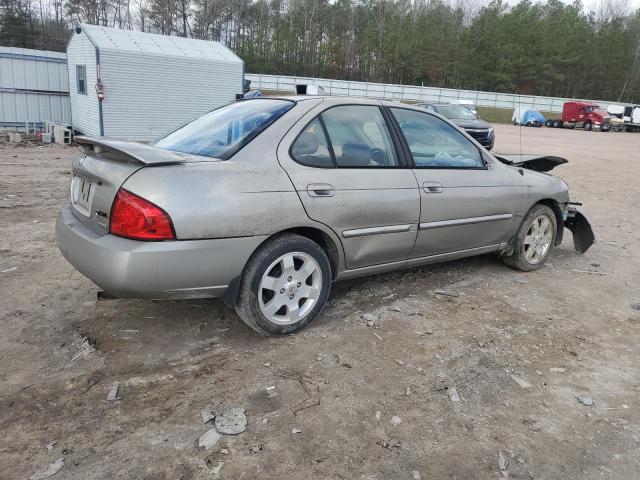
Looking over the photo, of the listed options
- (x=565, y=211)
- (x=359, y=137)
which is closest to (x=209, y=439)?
(x=359, y=137)

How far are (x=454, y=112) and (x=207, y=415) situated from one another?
16560 millimetres

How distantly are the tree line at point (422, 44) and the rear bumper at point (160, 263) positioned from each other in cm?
6213

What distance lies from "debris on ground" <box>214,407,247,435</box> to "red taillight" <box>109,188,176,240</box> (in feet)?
3.23

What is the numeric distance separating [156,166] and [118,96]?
13.3 m

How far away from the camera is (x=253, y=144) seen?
322 centimetres

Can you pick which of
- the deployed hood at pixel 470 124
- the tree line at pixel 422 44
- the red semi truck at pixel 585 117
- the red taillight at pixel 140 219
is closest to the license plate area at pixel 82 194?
the red taillight at pixel 140 219

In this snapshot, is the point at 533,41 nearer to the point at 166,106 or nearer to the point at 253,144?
the point at 166,106

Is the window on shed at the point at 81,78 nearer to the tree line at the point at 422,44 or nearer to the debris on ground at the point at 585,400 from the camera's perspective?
the debris on ground at the point at 585,400

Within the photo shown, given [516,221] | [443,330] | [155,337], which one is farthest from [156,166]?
[516,221]

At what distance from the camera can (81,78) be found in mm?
15391

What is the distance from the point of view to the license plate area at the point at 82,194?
10.3 ft

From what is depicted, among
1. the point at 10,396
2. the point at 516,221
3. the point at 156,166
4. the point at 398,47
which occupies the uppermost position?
the point at 398,47

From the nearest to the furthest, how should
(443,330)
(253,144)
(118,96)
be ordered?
1. (253,144)
2. (443,330)
3. (118,96)

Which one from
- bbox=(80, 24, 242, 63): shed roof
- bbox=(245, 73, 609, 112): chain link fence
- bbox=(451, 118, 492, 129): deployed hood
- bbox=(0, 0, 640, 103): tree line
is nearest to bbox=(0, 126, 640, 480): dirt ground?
bbox=(80, 24, 242, 63): shed roof
